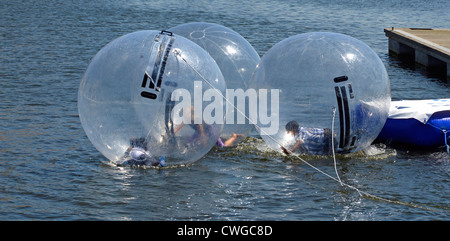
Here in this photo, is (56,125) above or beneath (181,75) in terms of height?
beneath

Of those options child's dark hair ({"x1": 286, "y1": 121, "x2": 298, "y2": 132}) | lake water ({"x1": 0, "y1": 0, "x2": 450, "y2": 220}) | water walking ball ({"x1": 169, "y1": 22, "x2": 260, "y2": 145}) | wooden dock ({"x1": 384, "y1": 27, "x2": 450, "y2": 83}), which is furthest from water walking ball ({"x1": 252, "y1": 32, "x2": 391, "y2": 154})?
wooden dock ({"x1": 384, "y1": 27, "x2": 450, "y2": 83})

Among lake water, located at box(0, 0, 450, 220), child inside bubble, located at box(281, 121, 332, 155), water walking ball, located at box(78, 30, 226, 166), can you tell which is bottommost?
lake water, located at box(0, 0, 450, 220)

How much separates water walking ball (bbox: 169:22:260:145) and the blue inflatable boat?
2445mm

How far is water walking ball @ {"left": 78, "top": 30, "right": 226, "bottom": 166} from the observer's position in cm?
1016

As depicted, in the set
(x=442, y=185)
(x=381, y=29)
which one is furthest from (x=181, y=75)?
(x=381, y=29)

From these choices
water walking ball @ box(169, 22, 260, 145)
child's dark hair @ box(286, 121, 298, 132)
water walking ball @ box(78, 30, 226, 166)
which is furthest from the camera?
water walking ball @ box(169, 22, 260, 145)

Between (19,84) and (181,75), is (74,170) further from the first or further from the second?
(19,84)

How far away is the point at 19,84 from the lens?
57.7 ft

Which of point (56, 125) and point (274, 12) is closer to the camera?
point (56, 125)

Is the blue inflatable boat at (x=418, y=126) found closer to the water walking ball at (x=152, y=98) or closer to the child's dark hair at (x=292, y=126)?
the child's dark hair at (x=292, y=126)

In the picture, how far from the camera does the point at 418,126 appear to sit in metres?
12.3

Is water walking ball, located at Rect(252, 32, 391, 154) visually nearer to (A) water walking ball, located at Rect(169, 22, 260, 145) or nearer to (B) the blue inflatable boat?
(A) water walking ball, located at Rect(169, 22, 260, 145)
